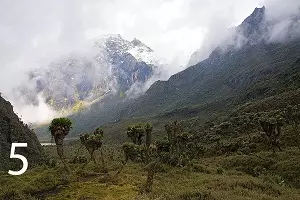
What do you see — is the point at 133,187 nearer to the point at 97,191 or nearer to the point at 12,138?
the point at 97,191

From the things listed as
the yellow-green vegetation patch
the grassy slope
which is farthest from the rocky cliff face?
the yellow-green vegetation patch

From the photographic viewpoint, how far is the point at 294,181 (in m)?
38.2

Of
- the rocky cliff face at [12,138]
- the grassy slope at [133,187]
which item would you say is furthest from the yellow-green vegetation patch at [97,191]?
the rocky cliff face at [12,138]

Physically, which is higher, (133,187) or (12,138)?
(12,138)

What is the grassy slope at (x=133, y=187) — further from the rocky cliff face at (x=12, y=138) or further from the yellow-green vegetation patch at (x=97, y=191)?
the rocky cliff face at (x=12, y=138)

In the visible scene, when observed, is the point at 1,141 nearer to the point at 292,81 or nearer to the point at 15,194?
the point at 15,194

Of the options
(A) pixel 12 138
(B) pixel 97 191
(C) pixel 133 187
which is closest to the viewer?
(B) pixel 97 191

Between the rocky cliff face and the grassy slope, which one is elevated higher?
the rocky cliff face

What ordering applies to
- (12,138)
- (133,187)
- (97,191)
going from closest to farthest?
(97,191) → (133,187) → (12,138)

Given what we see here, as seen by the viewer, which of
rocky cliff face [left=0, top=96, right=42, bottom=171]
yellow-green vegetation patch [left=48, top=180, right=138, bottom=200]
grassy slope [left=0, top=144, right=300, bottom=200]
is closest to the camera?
grassy slope [left=0, top=144, right=300, bottom=200]

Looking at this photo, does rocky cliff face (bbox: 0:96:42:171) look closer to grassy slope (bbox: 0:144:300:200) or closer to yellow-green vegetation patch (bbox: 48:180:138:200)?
grassy slope (bbox: 0:144:300:200)

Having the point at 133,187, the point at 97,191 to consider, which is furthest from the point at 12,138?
the point at 133,187

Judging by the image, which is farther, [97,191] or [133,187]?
[133,187]

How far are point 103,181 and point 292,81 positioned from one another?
145 m
